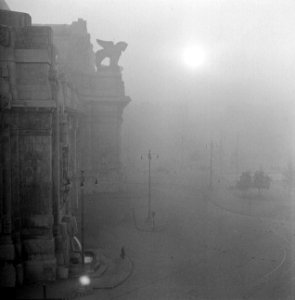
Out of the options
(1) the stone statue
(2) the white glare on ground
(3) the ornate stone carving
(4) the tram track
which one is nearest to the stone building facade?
(3) the ornate stone carving

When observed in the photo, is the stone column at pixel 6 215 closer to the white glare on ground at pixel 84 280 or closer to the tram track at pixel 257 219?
the white glare on ground at pixel 84 280

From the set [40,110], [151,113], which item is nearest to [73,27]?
[40,110]

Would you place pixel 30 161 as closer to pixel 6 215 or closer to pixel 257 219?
pixel 6 215

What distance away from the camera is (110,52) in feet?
123

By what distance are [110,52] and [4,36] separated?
2244cm

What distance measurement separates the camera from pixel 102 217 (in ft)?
92.6

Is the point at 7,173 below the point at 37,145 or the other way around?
below

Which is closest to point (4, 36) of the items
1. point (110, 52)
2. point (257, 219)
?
point (257, 219)

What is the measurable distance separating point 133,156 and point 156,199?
1586 inches

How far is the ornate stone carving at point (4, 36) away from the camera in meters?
15.6

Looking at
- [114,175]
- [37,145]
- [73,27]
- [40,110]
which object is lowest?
[114,175]

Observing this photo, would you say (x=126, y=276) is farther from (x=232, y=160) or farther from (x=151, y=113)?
(x=151, y=113)

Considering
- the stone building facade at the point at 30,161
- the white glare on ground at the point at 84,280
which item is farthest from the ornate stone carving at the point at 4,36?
the white glare on ground at the point at 84,280

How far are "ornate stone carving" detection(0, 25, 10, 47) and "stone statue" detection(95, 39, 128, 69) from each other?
22.0 m
